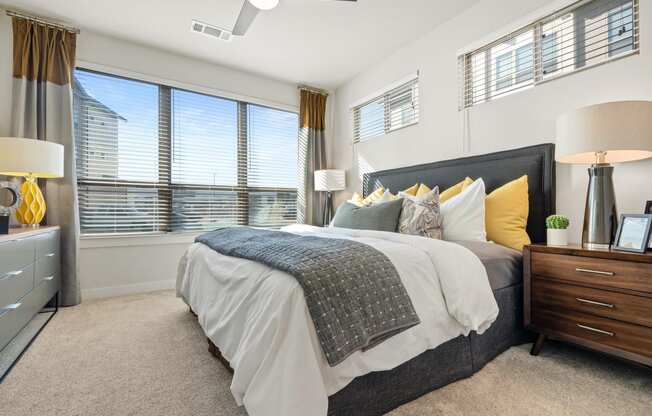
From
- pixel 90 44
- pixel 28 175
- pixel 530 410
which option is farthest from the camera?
pixel 90 44

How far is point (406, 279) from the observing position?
4.64 feet

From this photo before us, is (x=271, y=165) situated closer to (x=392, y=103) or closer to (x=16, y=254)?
(x=392, y=103)

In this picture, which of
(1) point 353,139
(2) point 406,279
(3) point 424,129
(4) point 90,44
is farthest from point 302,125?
(2) point 406,279

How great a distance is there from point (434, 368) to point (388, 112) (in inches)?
118

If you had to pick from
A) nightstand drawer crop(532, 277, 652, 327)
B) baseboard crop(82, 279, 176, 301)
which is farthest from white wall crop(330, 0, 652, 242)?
baseboard crop(82, 279, 176, 301)

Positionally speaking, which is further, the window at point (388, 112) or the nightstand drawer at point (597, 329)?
the window at point (388, 112)

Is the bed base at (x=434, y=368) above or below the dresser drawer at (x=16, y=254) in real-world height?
below

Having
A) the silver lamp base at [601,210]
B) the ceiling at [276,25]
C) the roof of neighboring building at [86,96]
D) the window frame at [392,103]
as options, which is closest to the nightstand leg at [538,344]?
the silver lamp base at [601,210]

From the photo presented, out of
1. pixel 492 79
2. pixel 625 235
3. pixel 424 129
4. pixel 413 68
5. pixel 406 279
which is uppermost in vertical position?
pixel 413 68

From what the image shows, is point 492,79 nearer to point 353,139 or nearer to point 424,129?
point 424,129

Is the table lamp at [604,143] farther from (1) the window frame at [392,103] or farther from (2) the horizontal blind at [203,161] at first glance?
(2) the horizontal blind at [203,161]

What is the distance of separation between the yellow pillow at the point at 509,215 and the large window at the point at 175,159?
9.10 feet

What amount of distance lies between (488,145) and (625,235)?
128 cm

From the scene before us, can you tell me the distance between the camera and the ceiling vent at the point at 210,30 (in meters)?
3.00
